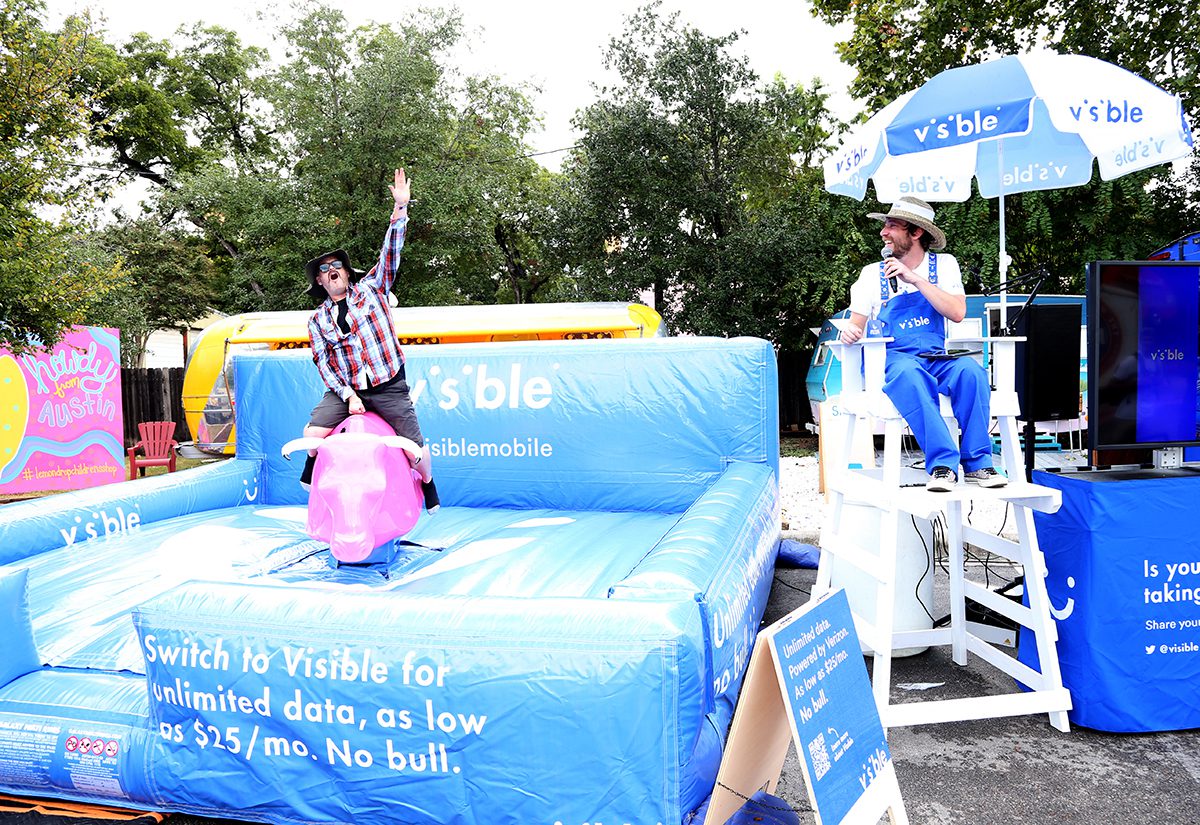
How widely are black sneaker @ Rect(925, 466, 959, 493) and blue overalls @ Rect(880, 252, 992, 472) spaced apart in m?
0.02

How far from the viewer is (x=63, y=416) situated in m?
11.3

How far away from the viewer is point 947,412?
3295 millimetres

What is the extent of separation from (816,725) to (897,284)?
2099 mm

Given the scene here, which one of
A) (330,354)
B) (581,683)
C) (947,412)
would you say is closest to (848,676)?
(581,683)

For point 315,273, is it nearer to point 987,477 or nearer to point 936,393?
point 936,393

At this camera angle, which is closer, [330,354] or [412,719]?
[412,719]

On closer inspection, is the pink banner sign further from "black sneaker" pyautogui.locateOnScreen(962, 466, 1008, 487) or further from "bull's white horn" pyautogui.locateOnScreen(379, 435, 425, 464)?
"black sneaker" pyautogui.locateOnScreen(962, 466, 1008, 487)

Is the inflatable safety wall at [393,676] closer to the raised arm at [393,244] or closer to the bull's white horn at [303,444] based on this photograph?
the bull's white horn at [303,444]

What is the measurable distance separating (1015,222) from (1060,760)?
11.6 metres

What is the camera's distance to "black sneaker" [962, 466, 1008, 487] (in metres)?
3.04

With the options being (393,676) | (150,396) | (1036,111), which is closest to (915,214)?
(1036,111)

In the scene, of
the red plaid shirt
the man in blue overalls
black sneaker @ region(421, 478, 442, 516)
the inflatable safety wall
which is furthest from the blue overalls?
the red plaid shirt

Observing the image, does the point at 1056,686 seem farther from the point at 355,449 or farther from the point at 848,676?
the point at 355,449

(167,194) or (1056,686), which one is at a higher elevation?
(167,194)
